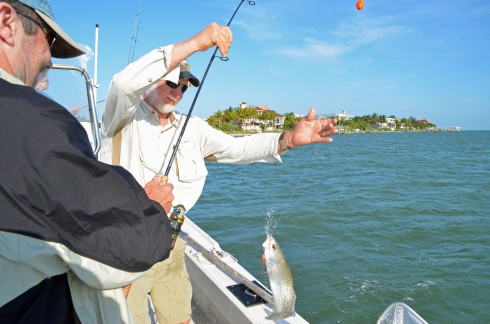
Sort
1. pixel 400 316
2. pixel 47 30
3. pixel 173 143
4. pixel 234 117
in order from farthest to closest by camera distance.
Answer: pixel 234 117 → pixel 173 143 → pixel 400 316 → pixel 47 30

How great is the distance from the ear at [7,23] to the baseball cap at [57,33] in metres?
0.05

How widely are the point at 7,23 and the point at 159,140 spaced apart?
1.86m

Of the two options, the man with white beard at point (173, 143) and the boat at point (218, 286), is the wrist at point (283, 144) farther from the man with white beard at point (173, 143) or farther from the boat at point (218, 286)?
the boat at point (218, 286)

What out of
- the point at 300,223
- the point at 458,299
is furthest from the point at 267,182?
the point at 458,299

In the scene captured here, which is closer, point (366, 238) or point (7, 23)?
point (7, 23)

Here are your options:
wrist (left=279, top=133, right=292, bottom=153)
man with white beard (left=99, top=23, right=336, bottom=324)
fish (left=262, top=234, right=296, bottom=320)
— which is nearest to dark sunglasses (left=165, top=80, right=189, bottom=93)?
man with white beard (left=99, top=23, right=336, bottom=324)

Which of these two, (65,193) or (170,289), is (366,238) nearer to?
(170,289)

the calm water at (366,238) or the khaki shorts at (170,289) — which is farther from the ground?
the khaki shorts at (170,289)

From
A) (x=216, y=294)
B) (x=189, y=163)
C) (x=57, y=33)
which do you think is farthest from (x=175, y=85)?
(x=216, y=294)

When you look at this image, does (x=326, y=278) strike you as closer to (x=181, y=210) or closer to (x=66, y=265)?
(x=181, y=210)

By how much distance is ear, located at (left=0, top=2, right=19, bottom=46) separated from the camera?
112 cm

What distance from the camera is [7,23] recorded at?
44.6 inches

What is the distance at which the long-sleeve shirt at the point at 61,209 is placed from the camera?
966 millimetres

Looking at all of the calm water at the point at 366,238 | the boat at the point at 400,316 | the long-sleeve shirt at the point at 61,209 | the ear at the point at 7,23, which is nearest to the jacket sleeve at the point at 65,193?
the long-sleeve shirt at the point at 61,209
